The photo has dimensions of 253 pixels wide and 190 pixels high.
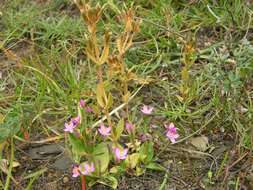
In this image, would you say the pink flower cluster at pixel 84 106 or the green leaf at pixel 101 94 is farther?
the pink flower cluster at pixel 84 106

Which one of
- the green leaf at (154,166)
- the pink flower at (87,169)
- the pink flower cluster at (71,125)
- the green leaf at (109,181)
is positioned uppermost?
the pink flower cluster at (71,125)

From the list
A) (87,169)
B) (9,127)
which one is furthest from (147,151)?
(9,127)

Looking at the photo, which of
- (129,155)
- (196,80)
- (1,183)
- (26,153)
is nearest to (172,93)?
(196,80)

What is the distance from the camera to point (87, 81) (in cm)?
201

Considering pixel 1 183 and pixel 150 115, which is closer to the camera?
pixel 1 183

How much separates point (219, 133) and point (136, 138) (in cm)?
29

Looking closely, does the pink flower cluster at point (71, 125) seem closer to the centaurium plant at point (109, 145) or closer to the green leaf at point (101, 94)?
the centaurium plant at point (109, 145)

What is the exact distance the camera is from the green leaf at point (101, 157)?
1586mm

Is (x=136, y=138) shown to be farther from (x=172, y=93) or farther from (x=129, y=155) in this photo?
(x=172, y=93)

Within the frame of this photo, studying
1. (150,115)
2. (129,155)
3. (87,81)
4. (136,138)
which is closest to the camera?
(129,155)

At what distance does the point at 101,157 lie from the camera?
1.61 meters

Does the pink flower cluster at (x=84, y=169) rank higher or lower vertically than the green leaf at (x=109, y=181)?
higher

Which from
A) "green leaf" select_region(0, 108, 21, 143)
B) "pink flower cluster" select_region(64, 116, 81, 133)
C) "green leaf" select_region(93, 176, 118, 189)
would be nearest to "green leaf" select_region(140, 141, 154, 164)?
"green leaf" select_region(93, 176, 118, 189)

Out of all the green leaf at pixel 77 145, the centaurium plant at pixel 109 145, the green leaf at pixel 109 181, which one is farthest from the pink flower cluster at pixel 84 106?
the green leaf at pixel 109 181
